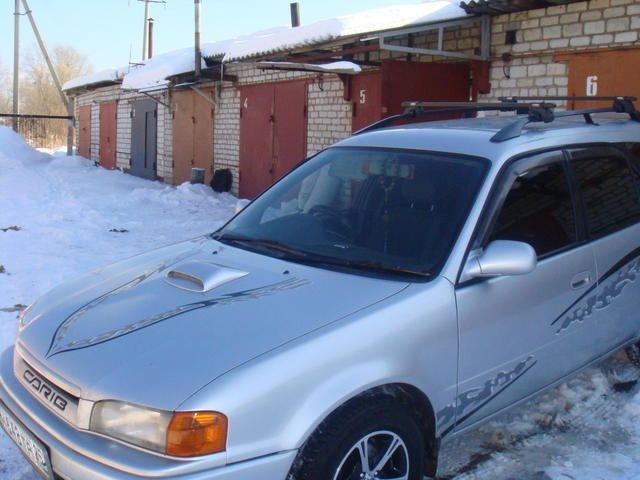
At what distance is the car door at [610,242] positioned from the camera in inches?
148

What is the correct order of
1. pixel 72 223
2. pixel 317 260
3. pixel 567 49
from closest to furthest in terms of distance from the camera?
1. pixel 317 260
2. pixel 567 49
3. pixel 72 223

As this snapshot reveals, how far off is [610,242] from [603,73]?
4593 mm

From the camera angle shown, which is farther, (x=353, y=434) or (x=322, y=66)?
(x=322, y=66)

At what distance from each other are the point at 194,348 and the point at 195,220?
369 inches

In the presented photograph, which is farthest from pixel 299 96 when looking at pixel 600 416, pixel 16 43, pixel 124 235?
pixel 16 43

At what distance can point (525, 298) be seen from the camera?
128 inches

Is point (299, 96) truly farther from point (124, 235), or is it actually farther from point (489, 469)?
point (489, 469)

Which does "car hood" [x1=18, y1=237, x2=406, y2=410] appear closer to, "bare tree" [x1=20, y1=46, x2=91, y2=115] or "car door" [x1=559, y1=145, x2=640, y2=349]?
"car door" [x1=559, y1=145, x2=640, y2=349]

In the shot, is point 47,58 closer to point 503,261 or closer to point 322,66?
point 322,66

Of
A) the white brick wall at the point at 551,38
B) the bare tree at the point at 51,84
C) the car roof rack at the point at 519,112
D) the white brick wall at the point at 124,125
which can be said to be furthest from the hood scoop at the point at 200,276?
the bare tree at the point at 51,84

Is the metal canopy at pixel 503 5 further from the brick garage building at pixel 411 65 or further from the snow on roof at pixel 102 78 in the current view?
the snow on roof at pixel 102 78

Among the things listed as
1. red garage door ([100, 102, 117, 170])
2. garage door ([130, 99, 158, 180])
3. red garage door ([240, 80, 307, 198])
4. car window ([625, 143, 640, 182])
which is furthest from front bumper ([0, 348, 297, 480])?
red garage door ([100, 102, 117, 170])

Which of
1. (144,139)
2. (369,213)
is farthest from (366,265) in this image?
(144,139)

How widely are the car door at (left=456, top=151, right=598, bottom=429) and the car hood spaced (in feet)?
1.55
